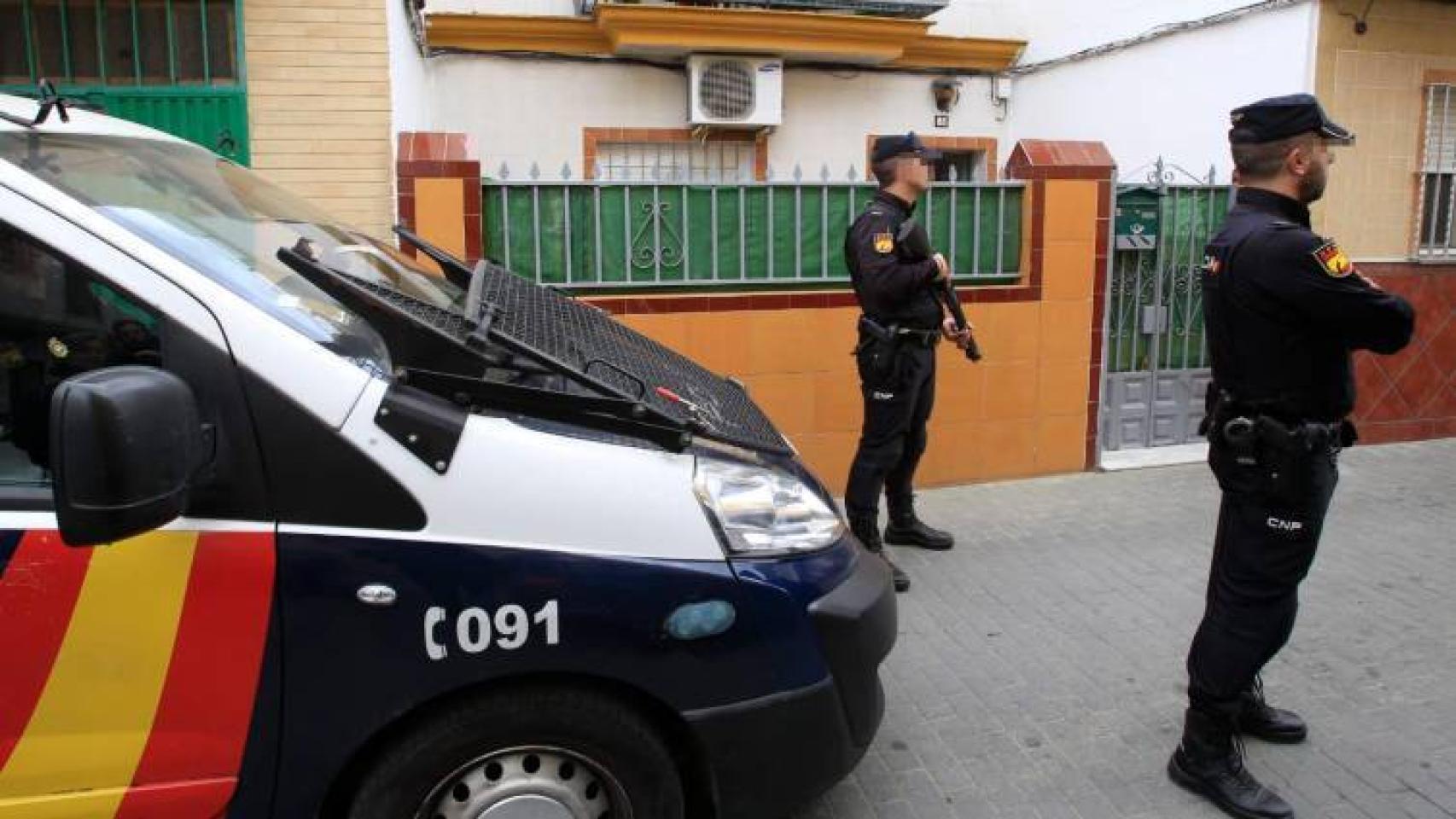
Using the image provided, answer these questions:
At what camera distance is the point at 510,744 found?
2191 mm

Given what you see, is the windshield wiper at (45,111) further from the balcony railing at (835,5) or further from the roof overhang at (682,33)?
the balcony railing at (835,5)

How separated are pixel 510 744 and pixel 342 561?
1.66ft

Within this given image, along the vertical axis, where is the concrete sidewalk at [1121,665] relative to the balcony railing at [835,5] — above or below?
below

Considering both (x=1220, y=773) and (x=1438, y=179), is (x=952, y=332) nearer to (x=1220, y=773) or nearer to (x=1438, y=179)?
(x=1220, y=773)

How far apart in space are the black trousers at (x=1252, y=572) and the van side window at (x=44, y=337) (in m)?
2.63

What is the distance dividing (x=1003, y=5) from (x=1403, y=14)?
147 inches

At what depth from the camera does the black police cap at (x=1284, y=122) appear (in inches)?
110

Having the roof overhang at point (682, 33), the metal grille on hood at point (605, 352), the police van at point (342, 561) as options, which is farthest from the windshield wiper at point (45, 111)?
the roof overhang at point (682, 33)

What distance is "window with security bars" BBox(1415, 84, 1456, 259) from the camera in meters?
7.02

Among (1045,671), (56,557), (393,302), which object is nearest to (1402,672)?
(1045,671)

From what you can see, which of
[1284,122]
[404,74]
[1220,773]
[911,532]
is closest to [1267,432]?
[1284,122]

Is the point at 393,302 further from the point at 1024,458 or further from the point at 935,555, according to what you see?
the point at 1024,458

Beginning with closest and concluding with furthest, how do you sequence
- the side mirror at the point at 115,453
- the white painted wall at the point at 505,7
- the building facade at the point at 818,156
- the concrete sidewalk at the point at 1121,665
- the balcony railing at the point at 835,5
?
the side mirror at the point at 115,453 < the concrete sidewalk at the point at 1121,665 < the building facade at the point at 818,156 < the white painted wall at the point at 505,7 < the balcony railing at the point at 835,5

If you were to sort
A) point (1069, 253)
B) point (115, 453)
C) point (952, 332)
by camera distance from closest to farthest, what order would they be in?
point (115, 453), point (952, 332), point (1069, 253)
